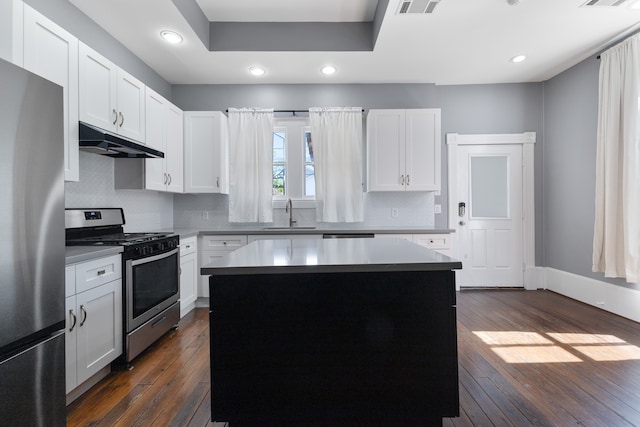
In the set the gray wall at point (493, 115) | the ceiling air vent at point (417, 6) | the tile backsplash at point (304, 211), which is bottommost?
the tile backsplash at point (304, 211)

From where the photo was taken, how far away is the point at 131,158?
9.95ft

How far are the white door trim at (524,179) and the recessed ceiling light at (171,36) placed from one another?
3.38 metres

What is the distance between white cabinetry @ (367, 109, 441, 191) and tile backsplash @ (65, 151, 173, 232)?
2.59 metres

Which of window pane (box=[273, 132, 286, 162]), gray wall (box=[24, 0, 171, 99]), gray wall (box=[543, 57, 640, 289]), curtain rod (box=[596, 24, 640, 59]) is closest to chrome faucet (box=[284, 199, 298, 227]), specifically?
window pane (box=[273, 132, 286, 162])

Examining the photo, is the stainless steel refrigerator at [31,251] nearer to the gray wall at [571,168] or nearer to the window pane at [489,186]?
the window pane at [489,186]

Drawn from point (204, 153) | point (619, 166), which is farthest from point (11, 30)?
point (619, 166)

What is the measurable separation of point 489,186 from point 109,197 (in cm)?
451

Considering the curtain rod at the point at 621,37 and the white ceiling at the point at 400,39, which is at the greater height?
the curtain rod at the point at 621,37

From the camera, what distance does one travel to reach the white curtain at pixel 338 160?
13.0ft

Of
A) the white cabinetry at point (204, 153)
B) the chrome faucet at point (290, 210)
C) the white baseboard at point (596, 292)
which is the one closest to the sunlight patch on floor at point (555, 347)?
the white baseboard at point (596, 292)

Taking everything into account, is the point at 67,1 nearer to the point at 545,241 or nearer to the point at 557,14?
the point at 557,14

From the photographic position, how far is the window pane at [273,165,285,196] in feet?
13.9

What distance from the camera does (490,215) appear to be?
4.43 meters

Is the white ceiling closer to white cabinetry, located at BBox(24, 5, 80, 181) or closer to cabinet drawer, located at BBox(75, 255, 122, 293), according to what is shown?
white cabinetry, located at BBox(24, 5, 80, 181)
